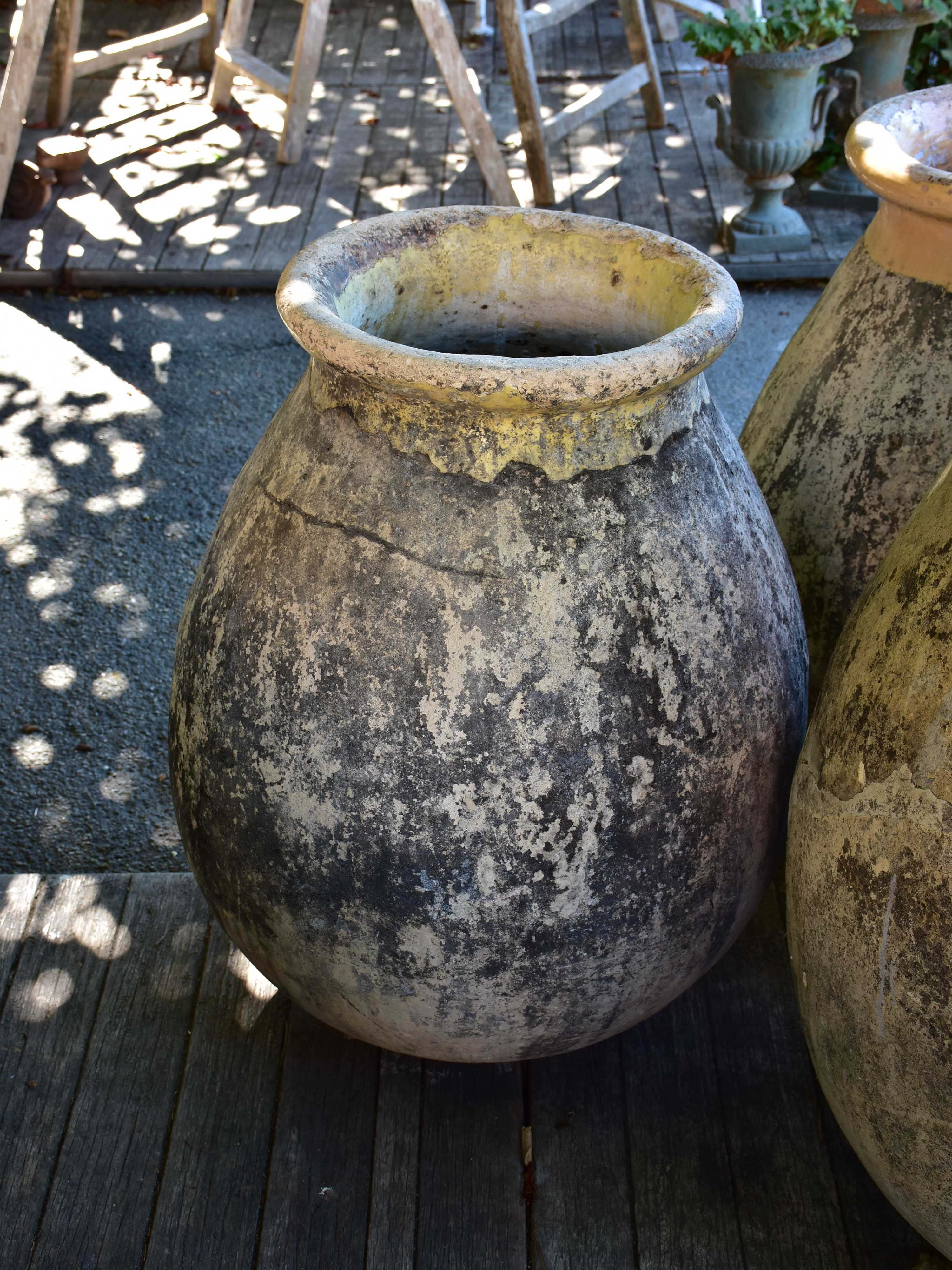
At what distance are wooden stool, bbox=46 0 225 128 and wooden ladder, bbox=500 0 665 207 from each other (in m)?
1.71

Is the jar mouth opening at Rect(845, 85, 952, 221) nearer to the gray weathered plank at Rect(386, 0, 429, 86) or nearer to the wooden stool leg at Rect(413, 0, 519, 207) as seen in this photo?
the wooden stool leg at Rect(413, 0, 519, 207)

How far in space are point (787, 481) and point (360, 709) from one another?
889 millimetres

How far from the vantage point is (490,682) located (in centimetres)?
132

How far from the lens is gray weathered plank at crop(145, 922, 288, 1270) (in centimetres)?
161

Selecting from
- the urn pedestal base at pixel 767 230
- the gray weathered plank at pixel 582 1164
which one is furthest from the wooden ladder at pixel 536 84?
the gray weathered plank at pixel 582 1164

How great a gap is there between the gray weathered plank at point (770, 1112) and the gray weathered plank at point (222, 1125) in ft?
2.27

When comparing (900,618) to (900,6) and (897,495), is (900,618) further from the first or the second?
(900,6)

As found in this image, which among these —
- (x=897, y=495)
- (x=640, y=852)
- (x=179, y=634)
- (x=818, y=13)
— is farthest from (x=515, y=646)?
(x=818, y=13)

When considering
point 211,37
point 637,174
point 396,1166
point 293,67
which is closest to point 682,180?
point 637,174

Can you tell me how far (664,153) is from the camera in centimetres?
566

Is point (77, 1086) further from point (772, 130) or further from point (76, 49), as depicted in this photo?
point (76, 49)

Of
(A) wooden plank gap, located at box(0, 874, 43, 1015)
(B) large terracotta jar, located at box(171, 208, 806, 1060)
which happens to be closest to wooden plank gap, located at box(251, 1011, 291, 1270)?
(B) large terracotta jar, located at box(171, 208, 806, 1060)

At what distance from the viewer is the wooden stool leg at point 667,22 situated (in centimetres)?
667

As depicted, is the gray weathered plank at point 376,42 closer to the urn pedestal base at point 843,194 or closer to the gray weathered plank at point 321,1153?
the urn pedestal base at point 843,194
